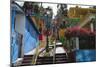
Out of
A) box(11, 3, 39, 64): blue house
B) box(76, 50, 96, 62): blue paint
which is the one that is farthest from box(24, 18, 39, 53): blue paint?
box(76, 50, 96, 62): blue paint

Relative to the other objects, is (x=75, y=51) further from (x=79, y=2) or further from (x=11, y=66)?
(x=11, y=66)

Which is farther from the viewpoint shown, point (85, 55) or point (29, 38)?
point (85, 55)

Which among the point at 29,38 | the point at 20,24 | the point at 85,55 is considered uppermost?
the point at 20,24

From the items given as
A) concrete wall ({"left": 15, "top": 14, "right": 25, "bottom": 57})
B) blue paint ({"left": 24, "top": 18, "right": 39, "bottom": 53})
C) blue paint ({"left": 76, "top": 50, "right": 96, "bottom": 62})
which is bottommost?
blue paint ({"left": 76, "top": 50, "right": 96, "bottom": 62})

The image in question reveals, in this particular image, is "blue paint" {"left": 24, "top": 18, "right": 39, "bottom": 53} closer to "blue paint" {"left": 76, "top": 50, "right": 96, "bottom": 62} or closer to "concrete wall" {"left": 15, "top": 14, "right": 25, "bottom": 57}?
"concrete wall" {"left": 15, "top": 14, "right": 25, "bottom": 57}

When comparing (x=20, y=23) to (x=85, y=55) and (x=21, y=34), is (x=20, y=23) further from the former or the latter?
(x=85, y=55)

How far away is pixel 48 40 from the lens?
1.51m

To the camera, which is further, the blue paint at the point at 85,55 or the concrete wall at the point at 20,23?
the blue paint at the point at 85,55

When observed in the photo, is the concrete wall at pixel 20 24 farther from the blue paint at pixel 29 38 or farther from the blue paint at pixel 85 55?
the blue paint at pixel 85 55

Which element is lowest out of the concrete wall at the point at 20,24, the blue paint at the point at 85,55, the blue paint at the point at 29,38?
the blue paint at the point at 85,55


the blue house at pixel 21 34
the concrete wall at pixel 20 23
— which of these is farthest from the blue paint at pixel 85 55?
the concrete wall at pixel 20 23

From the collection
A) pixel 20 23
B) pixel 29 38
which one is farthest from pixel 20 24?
pixel 29 38

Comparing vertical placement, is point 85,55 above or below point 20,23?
below

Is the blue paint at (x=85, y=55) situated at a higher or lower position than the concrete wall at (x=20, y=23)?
lower
